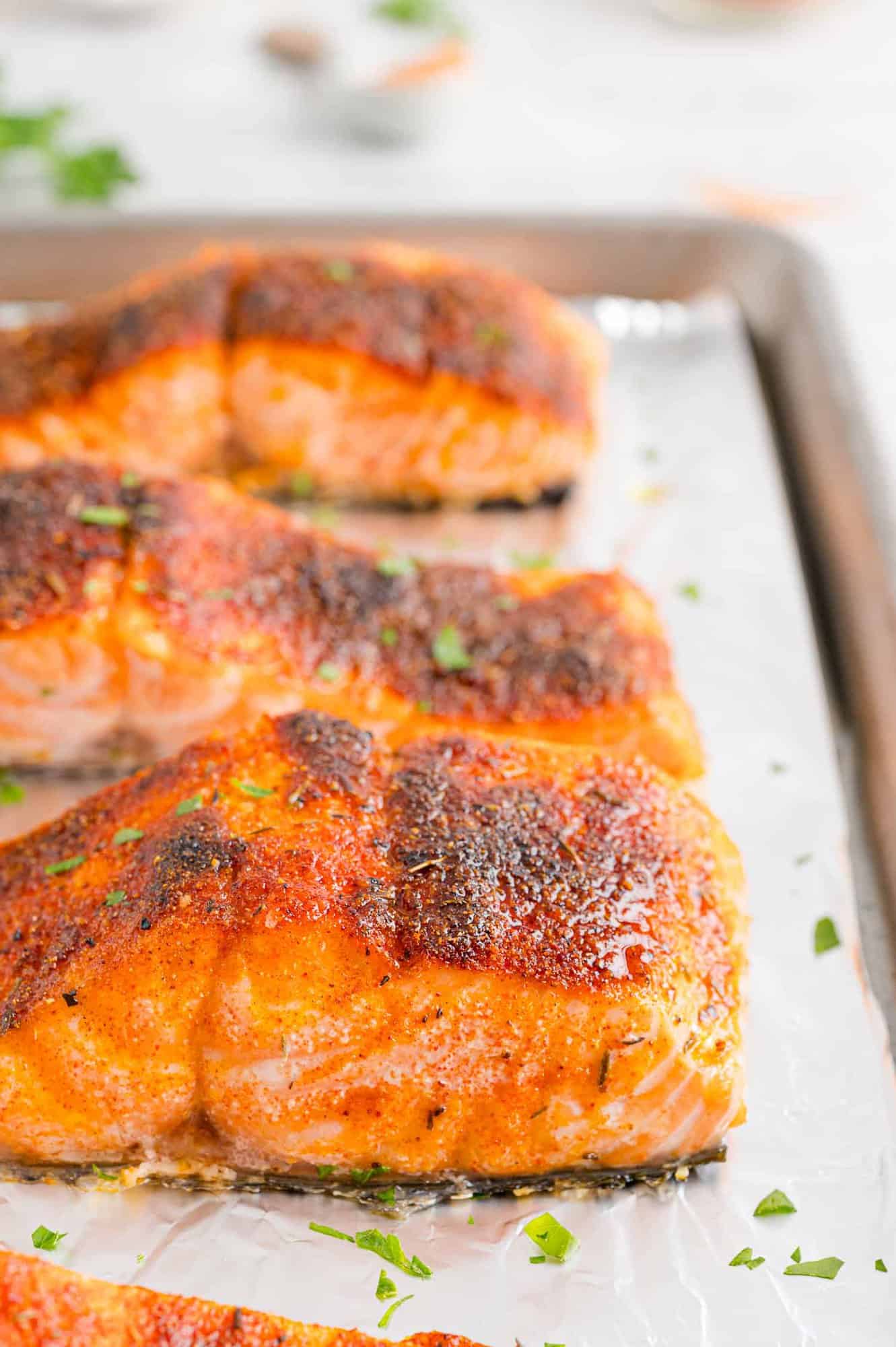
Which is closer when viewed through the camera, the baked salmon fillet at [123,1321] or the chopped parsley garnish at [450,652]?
the baked salmon fillet at [123,1321]

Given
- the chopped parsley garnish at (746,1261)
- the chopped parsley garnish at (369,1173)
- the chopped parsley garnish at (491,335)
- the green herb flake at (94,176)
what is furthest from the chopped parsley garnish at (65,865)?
the green herb flake at (94,176)

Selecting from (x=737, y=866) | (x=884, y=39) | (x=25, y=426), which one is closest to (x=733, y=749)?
(x=737, y=866)

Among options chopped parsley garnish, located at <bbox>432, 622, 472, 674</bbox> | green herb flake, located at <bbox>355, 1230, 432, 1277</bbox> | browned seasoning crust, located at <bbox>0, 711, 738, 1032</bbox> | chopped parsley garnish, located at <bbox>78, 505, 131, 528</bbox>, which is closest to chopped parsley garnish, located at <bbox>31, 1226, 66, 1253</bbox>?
browned seasoning crust, located at <bbox>0, 711, 738, 1032</bbox>

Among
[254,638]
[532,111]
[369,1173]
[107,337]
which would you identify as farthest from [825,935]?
[532,111]

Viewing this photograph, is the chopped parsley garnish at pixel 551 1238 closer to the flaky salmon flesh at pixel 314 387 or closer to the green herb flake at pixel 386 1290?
the green herb flake at pixel 386 1290

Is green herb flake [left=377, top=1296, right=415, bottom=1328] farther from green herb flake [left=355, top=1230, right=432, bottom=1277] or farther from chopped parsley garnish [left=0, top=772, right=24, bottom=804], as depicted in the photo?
chopped parsley garnish [left=0, top=772, right=24, bottom=804]

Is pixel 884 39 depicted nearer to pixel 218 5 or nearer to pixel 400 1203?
pixel 218 5

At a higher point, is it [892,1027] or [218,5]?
[218,5]
